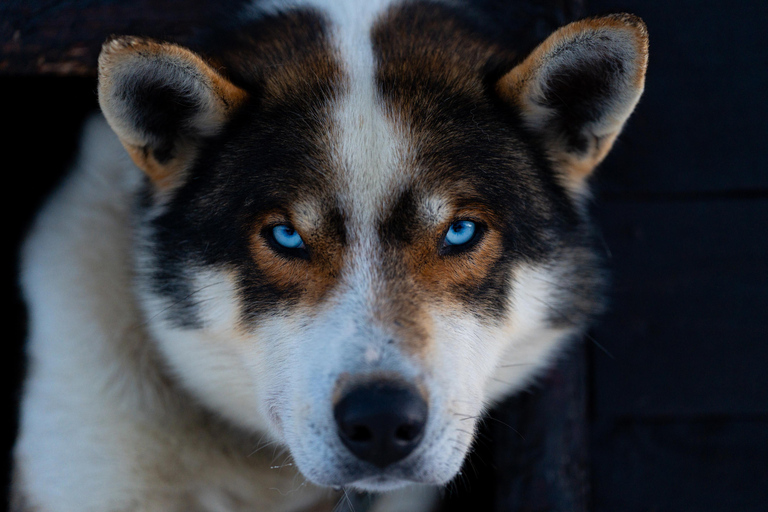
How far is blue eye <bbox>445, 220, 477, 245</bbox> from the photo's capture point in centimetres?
173

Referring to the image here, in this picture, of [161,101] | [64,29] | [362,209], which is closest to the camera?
[362,209]

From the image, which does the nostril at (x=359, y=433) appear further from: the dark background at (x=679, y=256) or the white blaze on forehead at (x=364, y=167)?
the dark background at (x=679, y=256)

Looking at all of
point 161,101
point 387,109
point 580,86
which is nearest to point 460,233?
point 387,109

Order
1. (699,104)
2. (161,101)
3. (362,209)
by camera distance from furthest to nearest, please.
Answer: (699,104) → (161,101) → (362,209)

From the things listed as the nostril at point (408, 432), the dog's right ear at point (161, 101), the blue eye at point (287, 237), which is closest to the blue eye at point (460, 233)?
the blue eye at point (287, 237)

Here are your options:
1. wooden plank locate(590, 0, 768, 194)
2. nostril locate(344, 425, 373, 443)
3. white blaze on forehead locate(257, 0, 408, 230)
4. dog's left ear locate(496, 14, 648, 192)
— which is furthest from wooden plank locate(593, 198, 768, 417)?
nostril locate(344, 425, 373, 443)

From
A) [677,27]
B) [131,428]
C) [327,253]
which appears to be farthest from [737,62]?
[131,428]

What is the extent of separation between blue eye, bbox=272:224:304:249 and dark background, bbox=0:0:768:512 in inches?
52.6

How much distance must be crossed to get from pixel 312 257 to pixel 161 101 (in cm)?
61

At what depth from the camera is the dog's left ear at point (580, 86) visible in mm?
1640

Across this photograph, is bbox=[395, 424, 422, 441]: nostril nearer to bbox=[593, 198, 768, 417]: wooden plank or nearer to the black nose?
the black nose

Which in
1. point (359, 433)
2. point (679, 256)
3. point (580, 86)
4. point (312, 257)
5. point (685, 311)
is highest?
point (580, 86)

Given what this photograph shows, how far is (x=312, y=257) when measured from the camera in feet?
5.54

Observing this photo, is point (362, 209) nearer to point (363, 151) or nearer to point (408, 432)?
point (363, 151)
